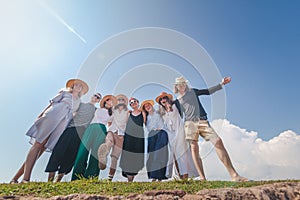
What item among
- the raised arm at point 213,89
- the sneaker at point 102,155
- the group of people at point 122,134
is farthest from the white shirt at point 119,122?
the raised arm at point 213,89

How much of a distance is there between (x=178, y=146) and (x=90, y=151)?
2.50 m

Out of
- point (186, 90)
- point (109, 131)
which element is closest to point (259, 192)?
point (186, 90)

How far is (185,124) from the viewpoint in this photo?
7.18 metres

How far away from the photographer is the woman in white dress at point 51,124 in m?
6.61

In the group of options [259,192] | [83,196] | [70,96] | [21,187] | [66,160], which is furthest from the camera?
→ [70,96]

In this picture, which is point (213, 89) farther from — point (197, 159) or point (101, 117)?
point (101, 117)

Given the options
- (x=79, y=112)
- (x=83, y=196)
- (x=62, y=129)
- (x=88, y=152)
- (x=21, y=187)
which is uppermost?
(x=79, y=112)

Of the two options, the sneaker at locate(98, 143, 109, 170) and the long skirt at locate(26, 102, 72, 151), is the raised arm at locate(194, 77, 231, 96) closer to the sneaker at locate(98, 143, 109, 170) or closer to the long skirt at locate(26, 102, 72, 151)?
the sneaker at locate(98, 143, 109, 170)

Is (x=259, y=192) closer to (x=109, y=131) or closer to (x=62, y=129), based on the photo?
(x=109, y=131)

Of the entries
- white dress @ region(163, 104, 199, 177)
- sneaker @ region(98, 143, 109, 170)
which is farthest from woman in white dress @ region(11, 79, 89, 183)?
white dress @ region(163, 104, 199, 177)

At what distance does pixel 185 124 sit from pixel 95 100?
110 inches

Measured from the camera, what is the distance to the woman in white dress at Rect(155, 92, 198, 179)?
711cm

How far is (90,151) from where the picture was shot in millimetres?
7277

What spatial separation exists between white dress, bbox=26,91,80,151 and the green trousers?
2.27 ft
